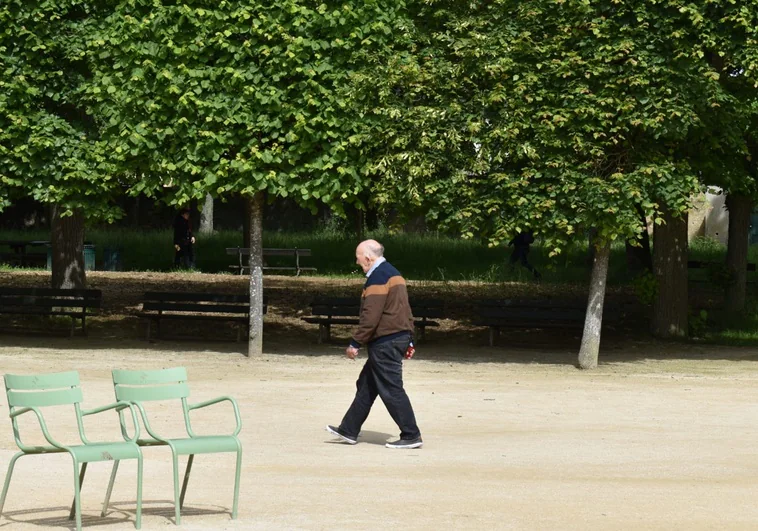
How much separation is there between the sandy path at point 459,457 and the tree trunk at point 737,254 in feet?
21.8

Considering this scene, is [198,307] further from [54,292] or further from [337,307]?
[54,292]

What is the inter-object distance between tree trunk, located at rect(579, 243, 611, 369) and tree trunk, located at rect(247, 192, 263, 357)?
4514mm

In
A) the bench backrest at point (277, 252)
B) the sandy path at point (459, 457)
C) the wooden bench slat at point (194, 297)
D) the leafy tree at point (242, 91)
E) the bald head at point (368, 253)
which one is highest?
Answer: the leafy tree at point (242, 91)

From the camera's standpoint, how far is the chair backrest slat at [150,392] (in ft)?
27.2

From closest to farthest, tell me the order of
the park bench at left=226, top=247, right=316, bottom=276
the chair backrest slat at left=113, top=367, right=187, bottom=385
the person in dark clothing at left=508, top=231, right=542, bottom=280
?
the chair backrest slat at left=113, top=367, right=187, bottom=385, the park bench at left=226, top=247, right=316, bottom=276, the person in dark clothing at left=508, top=231, right=542, bottom=280

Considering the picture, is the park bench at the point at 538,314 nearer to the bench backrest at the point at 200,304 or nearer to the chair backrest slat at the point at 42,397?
the bench backrest at the point at 200,304

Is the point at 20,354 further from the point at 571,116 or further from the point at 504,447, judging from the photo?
the point at 504,447

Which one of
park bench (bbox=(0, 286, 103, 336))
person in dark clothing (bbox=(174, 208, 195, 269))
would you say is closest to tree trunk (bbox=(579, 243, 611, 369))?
park bench (bbox=(0, 286, 103, 336))

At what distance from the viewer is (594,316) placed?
18000 millimetres

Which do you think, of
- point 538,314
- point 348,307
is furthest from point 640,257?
point 348,307

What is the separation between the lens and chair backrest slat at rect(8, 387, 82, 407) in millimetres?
7707

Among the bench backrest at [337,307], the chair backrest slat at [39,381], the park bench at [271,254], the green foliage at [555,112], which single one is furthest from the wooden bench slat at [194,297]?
the chair backrest slat at [39,381]

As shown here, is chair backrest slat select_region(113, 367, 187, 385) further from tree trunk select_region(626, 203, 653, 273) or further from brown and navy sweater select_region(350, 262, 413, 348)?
Result: tree trunk select_region(626, 203, 653, 273)

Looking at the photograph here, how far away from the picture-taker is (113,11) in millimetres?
18922
